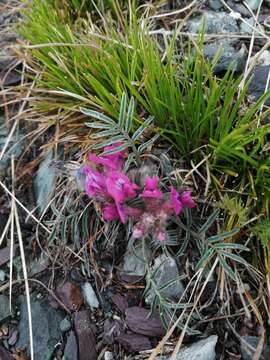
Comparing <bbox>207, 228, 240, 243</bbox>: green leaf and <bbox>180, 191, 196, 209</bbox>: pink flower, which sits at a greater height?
<bbox>180, 191, 196, 209</bbox>: pink flower

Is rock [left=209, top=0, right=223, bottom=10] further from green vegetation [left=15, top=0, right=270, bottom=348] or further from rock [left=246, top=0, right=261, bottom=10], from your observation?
green vegetation [left=15, top=0, right=270, bottom=348]

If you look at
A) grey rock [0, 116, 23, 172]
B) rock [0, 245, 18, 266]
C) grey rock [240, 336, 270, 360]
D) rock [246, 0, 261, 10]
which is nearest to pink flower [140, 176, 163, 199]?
grey rock [240, 336, 270, 360]

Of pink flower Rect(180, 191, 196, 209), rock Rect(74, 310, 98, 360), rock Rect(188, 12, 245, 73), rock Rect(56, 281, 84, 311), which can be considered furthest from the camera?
rock Rect(188, 12, 245, 73)

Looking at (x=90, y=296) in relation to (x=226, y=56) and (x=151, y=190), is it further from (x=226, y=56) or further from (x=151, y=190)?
(x=226, y=56)

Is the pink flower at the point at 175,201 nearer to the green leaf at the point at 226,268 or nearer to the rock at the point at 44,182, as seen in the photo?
the green leaf at the point at 226,268

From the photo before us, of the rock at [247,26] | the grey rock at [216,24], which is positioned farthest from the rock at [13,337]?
the rock at [247,26]

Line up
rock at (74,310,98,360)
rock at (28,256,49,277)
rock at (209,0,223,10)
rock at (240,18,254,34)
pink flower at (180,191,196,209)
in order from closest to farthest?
pink flower at (180,191,196,209) < rock at (74,310,98,360) < rock at (28,256,49,277) < rock at (240,18,254,34) < rock at (209,0,223,10)

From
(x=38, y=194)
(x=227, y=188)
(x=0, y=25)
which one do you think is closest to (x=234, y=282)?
(x=227, y=188)
